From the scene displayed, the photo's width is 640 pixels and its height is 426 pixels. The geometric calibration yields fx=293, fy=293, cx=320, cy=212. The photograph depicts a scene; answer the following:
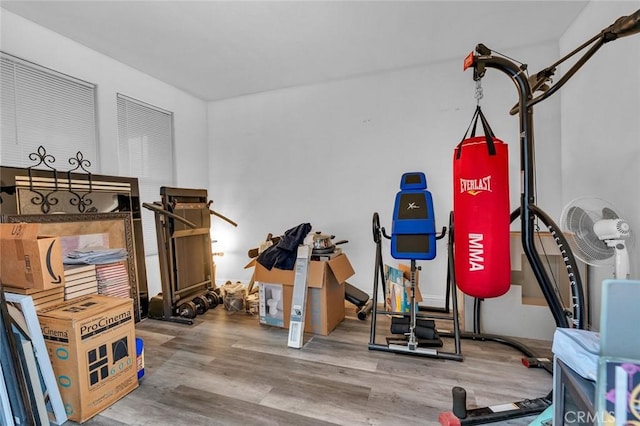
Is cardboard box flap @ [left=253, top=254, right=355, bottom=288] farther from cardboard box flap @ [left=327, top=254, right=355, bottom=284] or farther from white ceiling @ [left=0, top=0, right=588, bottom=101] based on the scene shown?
A: white ceiling @ [left=0, top=0, right=588, bottom=101]

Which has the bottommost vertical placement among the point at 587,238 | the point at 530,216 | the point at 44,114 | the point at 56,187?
the point at 587,238

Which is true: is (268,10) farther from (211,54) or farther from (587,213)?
(587,213)

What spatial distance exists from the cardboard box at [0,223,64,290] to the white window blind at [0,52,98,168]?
1.21 metres

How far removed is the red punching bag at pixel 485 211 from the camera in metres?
1.78

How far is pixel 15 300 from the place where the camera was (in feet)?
5.08

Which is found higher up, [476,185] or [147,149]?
[147,149]

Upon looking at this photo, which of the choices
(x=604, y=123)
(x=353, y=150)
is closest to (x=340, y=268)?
(x=353, y=150)

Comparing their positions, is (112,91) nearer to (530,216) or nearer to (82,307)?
(82,307)

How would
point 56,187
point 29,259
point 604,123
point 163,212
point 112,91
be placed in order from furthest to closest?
point 112,91 → point 163,212 → point 56,187 → point 604,123 → point 29,259

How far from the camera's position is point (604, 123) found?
2.25 m
